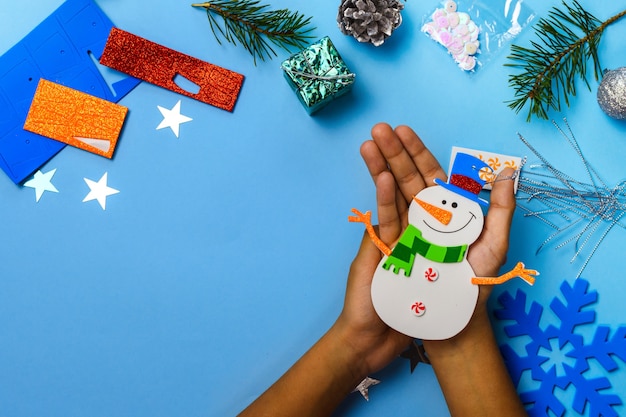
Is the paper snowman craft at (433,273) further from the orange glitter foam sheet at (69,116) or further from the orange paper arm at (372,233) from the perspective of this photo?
the orange glitter foam sheet at (69,116)

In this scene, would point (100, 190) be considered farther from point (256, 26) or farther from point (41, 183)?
point (256, 26)

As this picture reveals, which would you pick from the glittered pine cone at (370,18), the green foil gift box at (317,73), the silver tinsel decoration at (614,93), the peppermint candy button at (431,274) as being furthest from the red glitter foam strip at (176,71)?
the silver tinsel decoration at (614,93)

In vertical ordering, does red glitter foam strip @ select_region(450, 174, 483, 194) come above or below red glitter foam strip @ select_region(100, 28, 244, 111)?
below

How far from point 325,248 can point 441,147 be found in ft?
1.02

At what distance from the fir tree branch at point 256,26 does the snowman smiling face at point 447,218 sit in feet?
1.37

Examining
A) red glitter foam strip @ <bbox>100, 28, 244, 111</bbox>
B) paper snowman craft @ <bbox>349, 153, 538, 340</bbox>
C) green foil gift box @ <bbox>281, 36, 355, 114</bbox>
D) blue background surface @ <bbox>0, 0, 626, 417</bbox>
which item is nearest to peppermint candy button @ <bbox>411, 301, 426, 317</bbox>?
paper snowman craft @ <bbox>349, 153, 538, 340</bbox>

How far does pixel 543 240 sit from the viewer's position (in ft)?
3.59

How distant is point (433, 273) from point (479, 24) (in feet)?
1.76

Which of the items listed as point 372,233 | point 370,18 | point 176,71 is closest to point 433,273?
point 372,233

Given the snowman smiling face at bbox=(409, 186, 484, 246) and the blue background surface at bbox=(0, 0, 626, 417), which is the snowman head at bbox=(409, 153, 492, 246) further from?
the blue background surface at bbox=(0, 0, 626, 417)

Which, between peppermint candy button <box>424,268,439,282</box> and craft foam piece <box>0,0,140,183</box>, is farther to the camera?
craft foam piece <box>0,0,140,183</box>

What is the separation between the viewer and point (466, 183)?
969mm

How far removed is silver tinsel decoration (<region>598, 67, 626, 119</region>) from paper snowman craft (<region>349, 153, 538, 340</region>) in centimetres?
32

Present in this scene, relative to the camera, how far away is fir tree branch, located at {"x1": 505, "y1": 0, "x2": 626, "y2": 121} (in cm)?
101
